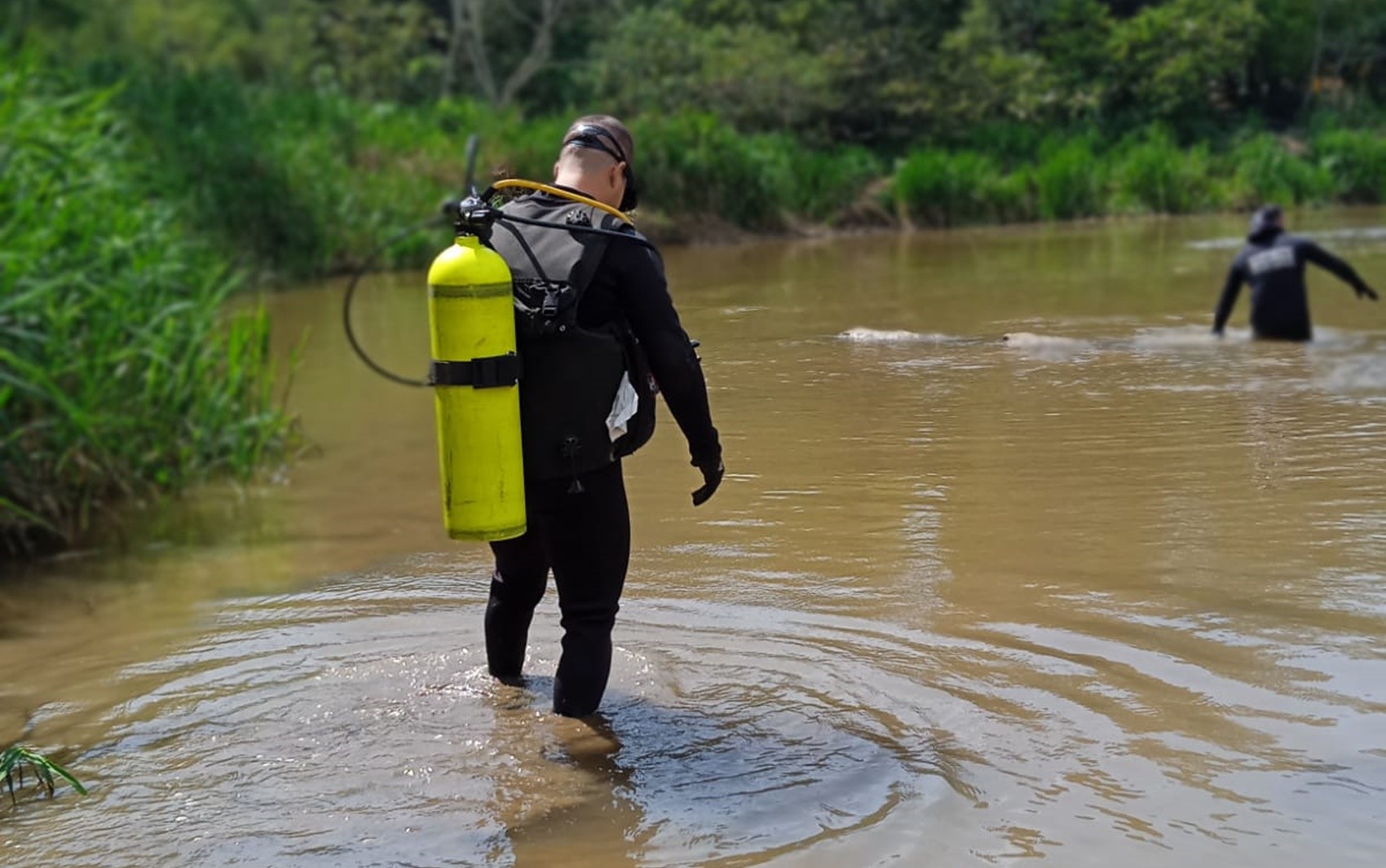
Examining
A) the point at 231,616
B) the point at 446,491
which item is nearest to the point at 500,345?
the point at 446,491

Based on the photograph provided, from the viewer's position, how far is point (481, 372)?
3680 millimetres

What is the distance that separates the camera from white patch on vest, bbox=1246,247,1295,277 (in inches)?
372

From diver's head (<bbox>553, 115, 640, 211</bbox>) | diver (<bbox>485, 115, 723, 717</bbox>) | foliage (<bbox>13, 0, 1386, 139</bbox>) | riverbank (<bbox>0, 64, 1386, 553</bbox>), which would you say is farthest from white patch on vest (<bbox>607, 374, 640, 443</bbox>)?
foliage (<bbox>13, 0, 1386, 139</bbox>)

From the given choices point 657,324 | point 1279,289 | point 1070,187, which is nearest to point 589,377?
point 657,324

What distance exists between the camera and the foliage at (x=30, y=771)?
11.6 ft

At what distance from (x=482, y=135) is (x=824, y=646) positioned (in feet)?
56.3

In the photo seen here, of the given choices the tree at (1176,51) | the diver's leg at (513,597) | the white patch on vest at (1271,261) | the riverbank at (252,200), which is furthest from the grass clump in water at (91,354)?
the tree at (1176,51)

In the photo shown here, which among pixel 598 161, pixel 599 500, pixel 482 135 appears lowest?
pixel 599 500

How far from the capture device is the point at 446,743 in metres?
4.00

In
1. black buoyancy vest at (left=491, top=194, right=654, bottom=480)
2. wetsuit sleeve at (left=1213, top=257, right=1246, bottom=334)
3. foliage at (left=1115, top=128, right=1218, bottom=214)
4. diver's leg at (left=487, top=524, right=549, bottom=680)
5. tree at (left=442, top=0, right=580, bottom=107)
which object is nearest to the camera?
black buoyancy vest at (left=491, top=194, right=654, bottom=480)

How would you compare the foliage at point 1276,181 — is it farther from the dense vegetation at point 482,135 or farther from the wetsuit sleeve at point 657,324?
the wetsuit sleeve at point 657,324

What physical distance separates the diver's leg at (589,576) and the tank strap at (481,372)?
347 mm

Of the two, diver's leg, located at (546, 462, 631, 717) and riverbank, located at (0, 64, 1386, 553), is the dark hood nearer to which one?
riverbank, located at (0, 64, 1386, 553)

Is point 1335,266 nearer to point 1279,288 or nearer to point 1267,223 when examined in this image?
point 1279,288
